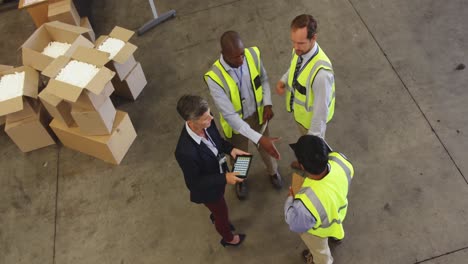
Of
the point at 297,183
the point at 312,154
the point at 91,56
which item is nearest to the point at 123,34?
the point at 91,56

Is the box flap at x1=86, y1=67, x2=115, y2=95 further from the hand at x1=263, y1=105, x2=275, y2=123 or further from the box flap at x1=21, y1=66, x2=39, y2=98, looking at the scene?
the hand at x1=263, y1=105, x2=275, y2=123

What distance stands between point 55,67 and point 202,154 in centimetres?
183

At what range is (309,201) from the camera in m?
2.29

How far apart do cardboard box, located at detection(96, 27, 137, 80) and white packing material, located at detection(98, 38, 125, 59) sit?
0.11ft

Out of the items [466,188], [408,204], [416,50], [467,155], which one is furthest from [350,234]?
[416,50]

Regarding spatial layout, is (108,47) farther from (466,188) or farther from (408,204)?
(466,188)

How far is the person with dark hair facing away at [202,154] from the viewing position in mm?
2291

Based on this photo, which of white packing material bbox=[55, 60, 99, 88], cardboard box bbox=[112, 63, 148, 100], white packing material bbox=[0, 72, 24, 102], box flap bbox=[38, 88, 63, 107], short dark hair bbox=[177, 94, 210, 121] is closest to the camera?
short dark hair bbox=[177, 94, 210, 121]

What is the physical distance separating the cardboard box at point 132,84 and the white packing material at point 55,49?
0.59 m

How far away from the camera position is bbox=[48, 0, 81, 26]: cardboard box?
14.3 feet

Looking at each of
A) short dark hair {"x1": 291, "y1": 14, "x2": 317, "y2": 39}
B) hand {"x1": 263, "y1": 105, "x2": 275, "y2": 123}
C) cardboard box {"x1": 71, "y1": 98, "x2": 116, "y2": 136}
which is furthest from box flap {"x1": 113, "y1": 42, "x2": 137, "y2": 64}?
short dark hair {"x1": 291, "y1": 14, "x2": 317, "y2": 39}

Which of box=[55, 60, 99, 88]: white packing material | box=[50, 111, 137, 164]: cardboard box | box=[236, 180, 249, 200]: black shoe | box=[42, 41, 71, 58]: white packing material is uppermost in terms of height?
box=[55, 60, 99, 88]: white packing material

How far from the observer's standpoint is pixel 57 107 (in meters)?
3.64

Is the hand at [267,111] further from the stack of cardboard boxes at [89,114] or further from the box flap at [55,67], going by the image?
the box flap at [55,67]
